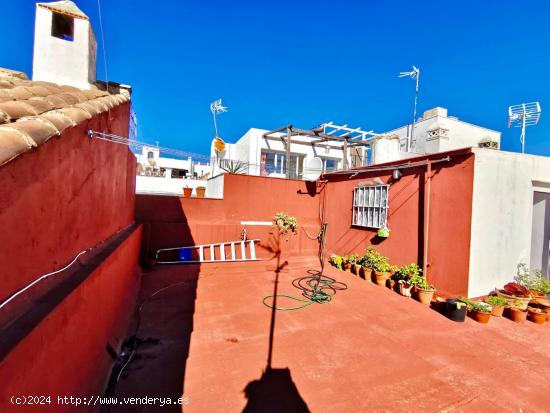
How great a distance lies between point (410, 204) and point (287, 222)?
3973 millimetres

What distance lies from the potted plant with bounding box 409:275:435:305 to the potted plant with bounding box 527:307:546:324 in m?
1.66

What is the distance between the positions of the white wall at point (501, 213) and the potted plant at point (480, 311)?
458 mm

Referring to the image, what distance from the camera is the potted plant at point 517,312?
195 inches

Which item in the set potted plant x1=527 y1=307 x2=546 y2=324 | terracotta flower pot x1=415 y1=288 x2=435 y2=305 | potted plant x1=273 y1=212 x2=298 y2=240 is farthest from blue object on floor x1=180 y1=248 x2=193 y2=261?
potted plant x1=527 y1=307 x2=546 y2=324

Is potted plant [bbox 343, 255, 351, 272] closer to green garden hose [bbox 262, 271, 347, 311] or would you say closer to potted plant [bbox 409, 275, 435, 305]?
green garden hose [bbox 262, 271, 347, 311]

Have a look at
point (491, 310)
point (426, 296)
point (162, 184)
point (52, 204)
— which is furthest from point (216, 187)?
point (491, 310)

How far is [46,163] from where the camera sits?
183 centimetres

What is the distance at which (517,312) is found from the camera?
16.3ft

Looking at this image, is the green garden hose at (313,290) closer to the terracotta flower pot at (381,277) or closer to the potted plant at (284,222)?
the terracotta flower pot at (381,277)

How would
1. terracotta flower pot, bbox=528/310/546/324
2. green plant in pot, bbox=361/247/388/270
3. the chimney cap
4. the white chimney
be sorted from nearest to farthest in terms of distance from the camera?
1. the white chimney
2. the chimney cap
3. terracotta flower pot, bbox=528/310/546/324
4. green plant in pot, bbox=361/247/388/270

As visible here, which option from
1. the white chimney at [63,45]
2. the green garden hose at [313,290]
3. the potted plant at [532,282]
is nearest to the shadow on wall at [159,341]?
the green garden hose at [313,290]

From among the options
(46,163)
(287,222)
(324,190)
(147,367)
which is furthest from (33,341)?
(324,190)

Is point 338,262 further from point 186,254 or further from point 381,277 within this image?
point 186,254

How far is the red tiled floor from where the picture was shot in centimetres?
283
